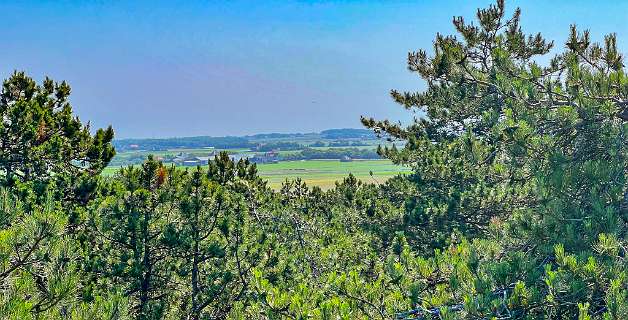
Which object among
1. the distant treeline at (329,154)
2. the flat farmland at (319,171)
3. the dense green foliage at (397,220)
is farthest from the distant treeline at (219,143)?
the dense green foliage at (397,220)

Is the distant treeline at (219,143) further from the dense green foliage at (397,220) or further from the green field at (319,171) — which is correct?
the dense green foliage at (397,220)

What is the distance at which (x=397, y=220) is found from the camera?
1001 cm

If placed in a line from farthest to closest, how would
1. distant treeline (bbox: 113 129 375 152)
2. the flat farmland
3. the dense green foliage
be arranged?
distant treeline (bbox: 113 129 375 152) < the flat farmland < the dense green foliage

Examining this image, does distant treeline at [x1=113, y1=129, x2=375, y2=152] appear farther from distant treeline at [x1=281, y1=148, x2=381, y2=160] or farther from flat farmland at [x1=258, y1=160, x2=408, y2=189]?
flat farmland at [x1=258, y1=160, x2=408, y2=189]

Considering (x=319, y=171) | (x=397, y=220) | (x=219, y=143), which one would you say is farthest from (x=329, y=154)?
(x=397, y=220)

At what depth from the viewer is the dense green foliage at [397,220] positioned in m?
4.05

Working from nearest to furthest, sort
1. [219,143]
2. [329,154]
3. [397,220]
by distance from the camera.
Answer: [397,220] → [329,154] → [219,143]

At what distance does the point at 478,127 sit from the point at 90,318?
612 centimetres

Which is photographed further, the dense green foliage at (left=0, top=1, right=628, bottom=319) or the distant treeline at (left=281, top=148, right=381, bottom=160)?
the distant treeline at (left=281, top=148, right=381, bottom=160)

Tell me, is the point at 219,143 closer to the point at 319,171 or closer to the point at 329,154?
the point at 329,154

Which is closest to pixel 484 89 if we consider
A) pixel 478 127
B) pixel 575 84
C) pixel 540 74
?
pixel 478 127

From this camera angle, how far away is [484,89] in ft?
24.7

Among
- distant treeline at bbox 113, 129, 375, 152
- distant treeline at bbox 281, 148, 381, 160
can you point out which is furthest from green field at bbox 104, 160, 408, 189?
distant treeline at bbox 113, 129, 375, 152

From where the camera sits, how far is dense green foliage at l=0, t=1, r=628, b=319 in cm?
405
